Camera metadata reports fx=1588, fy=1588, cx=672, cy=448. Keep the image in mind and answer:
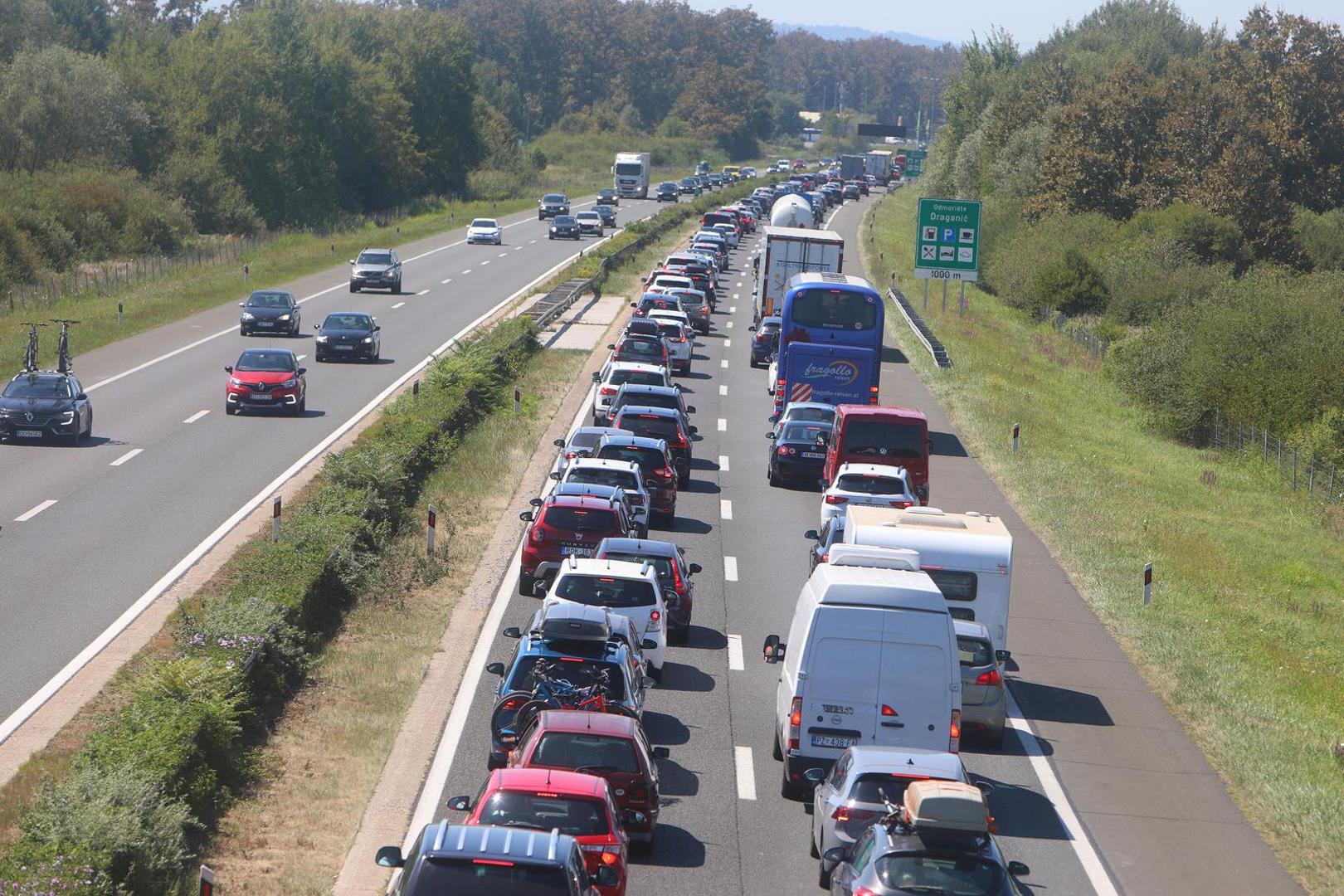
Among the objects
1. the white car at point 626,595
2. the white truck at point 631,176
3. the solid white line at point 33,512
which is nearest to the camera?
the white car at point 626,595

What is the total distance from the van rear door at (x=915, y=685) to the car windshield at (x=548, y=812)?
4254 mm

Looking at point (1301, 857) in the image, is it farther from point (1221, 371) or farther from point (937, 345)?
point (937, 345)

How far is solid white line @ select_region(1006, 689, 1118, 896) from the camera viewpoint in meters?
14.6

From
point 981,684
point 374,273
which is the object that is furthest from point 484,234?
point 981,684

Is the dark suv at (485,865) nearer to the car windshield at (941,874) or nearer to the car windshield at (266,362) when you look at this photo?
the car windshield at (941,874)

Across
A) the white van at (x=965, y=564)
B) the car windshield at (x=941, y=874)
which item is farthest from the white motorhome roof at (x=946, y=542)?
the car windshield at (x=941, y=874)

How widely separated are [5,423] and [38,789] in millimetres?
21310

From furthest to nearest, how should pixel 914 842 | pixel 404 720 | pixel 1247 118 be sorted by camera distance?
1. pixel 1247 118
2. pixel 404 720
3. pixel 914 842

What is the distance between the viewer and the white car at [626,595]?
19.3 metres

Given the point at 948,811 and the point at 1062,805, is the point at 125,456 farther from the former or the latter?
the point at 948,811

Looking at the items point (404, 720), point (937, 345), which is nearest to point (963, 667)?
point (404, 720)

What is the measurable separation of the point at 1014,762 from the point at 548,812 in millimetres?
7790

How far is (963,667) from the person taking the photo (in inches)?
705

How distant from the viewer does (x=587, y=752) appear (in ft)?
45.1
